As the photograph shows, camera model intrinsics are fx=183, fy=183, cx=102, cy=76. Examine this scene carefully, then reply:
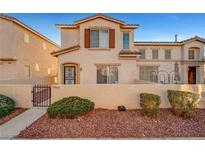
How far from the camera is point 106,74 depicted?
14.3 metres

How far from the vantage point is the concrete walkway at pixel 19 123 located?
635 cm

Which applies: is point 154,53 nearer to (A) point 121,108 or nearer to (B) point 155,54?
(B) point 155,54

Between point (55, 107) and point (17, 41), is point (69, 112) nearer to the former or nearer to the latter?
point (55, 107)

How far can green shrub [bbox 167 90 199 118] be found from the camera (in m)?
7.97

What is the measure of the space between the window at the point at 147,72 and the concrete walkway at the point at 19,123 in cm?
1484

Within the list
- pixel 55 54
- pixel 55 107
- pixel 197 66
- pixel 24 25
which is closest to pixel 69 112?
pixel 55 107

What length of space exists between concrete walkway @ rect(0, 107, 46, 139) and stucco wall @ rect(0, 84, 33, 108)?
61cm

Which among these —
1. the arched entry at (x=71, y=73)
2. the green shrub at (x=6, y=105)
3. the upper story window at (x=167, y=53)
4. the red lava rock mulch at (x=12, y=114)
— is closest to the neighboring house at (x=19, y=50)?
the arched entry at (x=71, y=73)

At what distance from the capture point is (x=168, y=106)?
927 centimetres

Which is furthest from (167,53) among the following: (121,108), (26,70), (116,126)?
(116,126)

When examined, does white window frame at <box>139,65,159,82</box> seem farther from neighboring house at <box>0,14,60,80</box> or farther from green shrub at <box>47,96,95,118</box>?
green shrub at <box>47,96,95,118</box>
